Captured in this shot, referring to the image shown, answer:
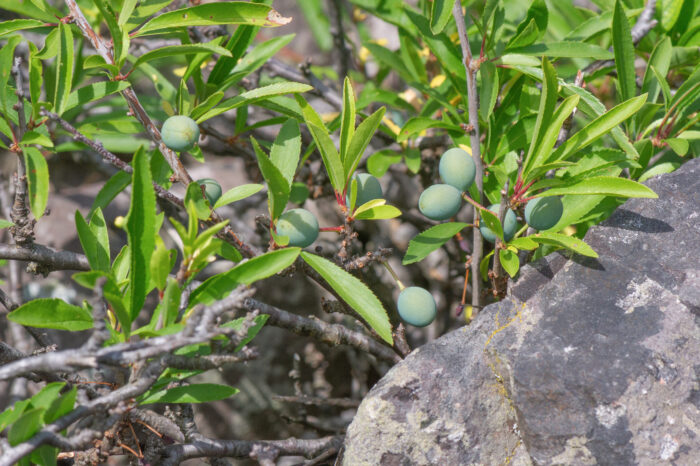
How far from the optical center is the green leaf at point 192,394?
127cm

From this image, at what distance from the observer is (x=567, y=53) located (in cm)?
159

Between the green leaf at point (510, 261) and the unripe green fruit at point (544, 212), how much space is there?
0.09 metres

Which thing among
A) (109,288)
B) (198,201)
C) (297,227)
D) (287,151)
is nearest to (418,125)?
(287,151)

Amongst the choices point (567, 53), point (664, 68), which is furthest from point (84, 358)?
point (664, 68)

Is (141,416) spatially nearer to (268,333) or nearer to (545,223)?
(545,223)

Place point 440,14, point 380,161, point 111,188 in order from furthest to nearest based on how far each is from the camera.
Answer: point 380,161 → point 111,188 → point 440,14

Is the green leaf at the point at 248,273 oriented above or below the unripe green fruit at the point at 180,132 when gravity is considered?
below

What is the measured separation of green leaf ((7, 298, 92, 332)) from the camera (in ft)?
3.45

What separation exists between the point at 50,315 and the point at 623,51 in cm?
→ 141

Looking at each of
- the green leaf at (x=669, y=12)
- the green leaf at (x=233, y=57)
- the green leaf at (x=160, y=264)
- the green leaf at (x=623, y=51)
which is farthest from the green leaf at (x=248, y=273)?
the green leaf at (x=669, y=12)

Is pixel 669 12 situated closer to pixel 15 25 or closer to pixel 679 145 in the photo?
pixel 679 145

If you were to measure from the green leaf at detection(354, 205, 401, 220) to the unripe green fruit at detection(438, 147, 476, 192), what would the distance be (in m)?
0.18

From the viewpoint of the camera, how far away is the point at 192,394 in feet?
4.17

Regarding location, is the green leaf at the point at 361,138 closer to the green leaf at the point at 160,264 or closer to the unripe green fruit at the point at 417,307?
the unripe green fruit at the point at 417,307
